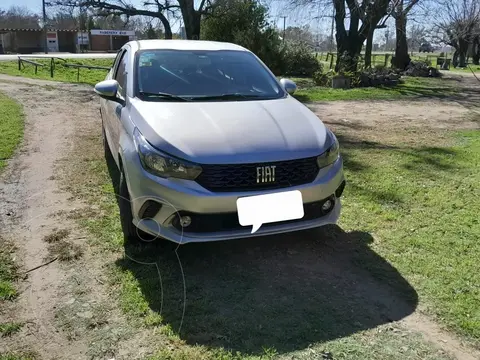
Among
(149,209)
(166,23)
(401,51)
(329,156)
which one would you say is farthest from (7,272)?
(401,51)

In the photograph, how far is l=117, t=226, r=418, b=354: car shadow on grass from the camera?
260cm

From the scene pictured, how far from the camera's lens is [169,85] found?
4.01 meters

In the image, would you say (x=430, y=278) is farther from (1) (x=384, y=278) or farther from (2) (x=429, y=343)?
(2) (x=429, y=343)

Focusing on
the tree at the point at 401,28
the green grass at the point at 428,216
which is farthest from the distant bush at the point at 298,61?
the green grass at the point at 428,216

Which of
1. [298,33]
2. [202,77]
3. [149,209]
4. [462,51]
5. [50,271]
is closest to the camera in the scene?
[149,209]

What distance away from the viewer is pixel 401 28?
78.3 ft

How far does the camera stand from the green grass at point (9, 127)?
6.14 meters

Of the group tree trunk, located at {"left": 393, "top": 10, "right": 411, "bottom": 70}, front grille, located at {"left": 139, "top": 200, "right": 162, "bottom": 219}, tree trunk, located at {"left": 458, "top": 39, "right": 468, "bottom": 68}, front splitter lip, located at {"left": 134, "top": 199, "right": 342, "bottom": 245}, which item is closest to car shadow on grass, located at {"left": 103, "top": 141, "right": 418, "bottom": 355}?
front splitter lip, located at {"left": 134, "top": 199, "right": 342, "bottom": 245}

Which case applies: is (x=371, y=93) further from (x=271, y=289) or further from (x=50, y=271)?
(x=50, y=271)

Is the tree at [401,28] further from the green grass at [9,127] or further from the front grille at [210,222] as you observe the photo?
the front grille at [210,222]

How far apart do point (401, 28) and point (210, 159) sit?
24008mm

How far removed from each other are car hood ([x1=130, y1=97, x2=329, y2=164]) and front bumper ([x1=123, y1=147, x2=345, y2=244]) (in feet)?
0.68

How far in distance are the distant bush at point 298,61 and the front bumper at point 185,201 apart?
772 inches

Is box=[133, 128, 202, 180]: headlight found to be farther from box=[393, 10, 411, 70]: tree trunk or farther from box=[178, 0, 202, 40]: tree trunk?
box=[393, 10, 411, 70]: tree trunk
